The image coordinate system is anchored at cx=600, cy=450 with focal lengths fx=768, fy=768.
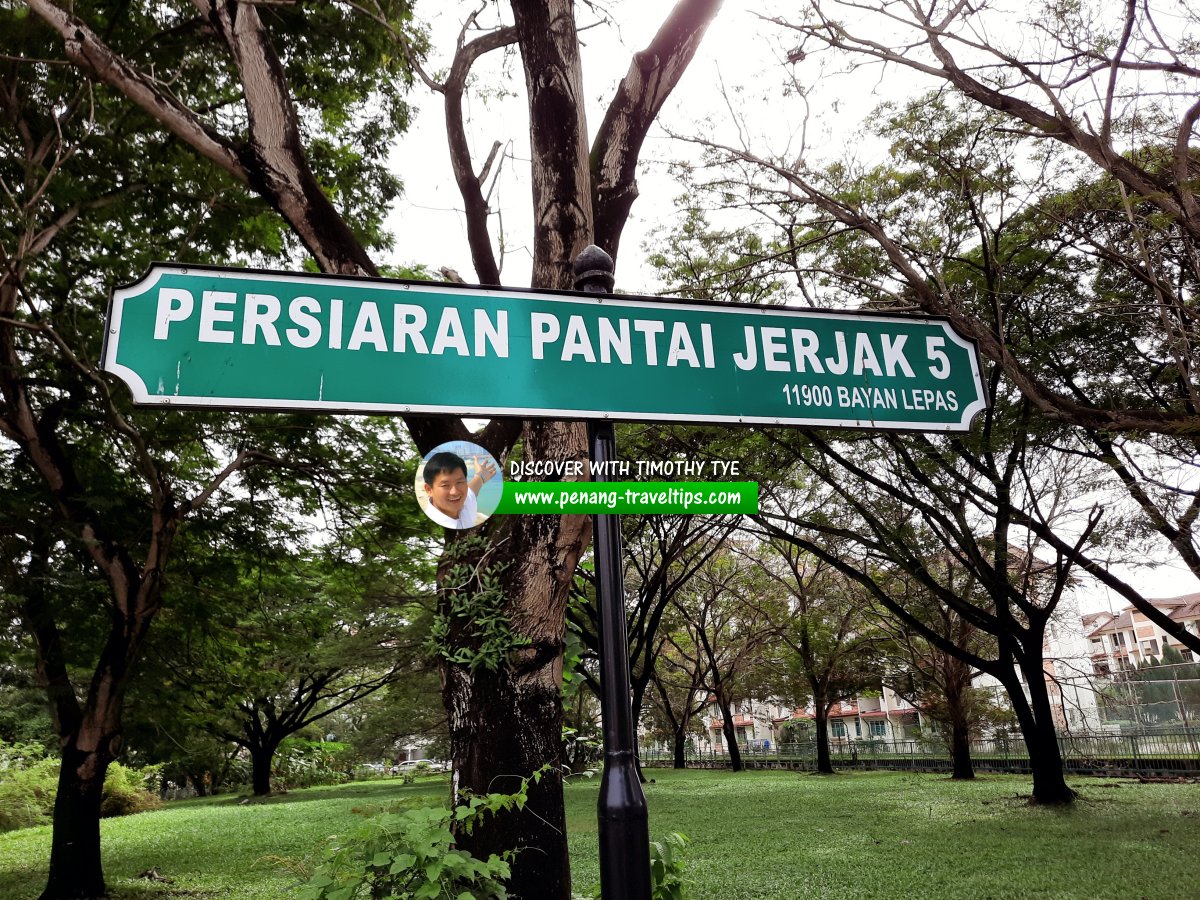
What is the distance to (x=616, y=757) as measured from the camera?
141cm

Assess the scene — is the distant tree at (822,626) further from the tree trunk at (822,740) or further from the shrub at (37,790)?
the shrub at (37,790)

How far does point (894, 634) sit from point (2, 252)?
823 inches

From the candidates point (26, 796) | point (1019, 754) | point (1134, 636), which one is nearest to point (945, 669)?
point (1019, 754)

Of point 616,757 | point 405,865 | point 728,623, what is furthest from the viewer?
point 728,623

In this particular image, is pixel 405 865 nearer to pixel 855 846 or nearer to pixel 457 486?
pixel 457 486

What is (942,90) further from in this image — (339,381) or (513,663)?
(339,381)

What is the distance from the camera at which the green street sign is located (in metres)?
1.60

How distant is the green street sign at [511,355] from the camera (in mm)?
1604

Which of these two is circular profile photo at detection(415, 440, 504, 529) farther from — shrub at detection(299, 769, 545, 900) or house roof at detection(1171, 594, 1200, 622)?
house roof at detection(1171, 594, 1200, 622)

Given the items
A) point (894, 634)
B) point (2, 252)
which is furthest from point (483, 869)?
point (894, 634)

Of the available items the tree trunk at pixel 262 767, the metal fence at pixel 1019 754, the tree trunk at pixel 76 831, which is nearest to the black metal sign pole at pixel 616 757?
the tree trunk at pixel 76 831

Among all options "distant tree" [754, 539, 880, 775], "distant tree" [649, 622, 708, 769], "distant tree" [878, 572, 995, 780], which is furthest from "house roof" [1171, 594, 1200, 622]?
"distant tree" [649, 622, 708, 769]

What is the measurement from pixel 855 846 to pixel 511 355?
1004 cm

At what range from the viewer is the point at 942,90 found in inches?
339
